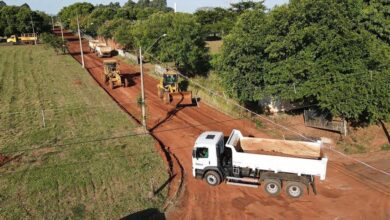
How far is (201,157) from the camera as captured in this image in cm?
1859

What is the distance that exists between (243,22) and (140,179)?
14.7 metres

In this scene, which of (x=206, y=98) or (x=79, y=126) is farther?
(x=206, y=98)

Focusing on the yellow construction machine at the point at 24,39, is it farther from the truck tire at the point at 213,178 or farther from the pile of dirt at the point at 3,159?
the truck tire at the point at 213,178

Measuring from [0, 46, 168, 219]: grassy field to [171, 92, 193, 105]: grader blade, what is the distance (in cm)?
558

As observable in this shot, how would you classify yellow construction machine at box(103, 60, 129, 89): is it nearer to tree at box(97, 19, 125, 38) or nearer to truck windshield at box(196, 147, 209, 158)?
truck windshield at box(196, 147, 209, 158)

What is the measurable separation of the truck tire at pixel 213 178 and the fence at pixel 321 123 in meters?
11.8

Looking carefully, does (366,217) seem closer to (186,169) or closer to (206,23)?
(186,169)

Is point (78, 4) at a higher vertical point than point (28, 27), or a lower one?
higher

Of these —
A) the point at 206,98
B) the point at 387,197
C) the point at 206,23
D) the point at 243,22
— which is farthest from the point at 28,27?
the point at 387,197

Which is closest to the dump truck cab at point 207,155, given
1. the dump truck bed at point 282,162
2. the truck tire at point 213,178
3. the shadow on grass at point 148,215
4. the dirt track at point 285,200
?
the truck tire at point 213,178

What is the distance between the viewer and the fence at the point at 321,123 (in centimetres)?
2562

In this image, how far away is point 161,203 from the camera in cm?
1683

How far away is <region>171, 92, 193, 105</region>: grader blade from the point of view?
109 feet

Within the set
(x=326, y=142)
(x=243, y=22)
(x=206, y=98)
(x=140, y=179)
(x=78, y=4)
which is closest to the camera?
(x=140, y=179)
